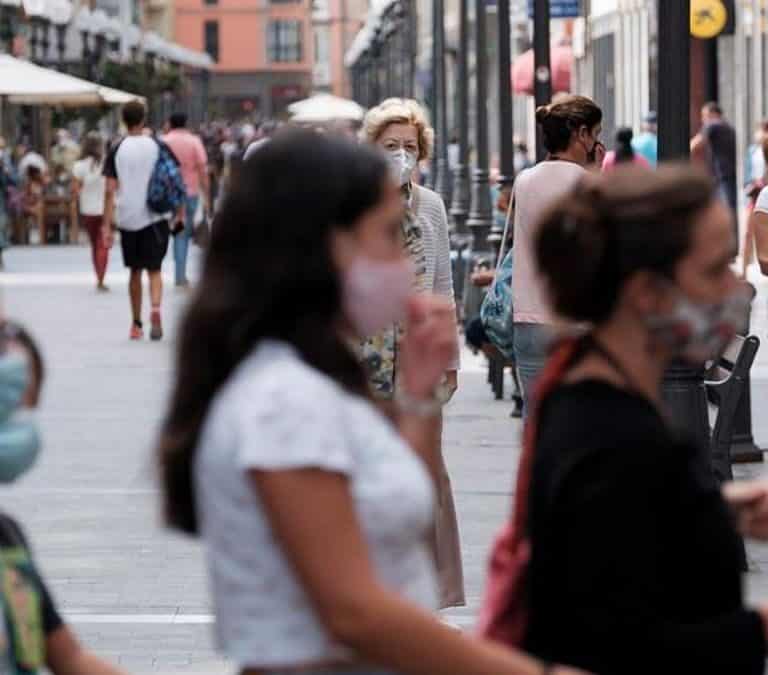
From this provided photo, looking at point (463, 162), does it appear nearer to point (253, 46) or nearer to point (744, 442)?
point (744, 442)

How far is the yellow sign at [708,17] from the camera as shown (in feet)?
94.7

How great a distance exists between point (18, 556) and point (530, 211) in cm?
607

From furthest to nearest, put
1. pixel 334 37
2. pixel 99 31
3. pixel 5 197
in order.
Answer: pixel 334 37 → pixel 99 31 → pixel 5 197

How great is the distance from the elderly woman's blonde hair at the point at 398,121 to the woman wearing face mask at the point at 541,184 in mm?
465

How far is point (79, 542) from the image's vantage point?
34.5 ft

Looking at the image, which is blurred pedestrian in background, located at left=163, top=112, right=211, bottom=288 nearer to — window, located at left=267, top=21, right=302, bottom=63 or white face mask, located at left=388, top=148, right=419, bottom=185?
white face mask, located at left=388, top=148, right=419, bottom=185

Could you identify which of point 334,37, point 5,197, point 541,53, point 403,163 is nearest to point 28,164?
point 5,197

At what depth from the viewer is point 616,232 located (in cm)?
346

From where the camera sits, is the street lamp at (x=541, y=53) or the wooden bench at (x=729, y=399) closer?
the wooden bench at (x=729, y=399)

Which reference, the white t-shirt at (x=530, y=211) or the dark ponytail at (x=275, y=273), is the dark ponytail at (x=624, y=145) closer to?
the white t-shirt at (x=530, y=211)

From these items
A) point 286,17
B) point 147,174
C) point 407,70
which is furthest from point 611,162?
point 286,17

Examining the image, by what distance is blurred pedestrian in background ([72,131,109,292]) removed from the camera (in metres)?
27.3

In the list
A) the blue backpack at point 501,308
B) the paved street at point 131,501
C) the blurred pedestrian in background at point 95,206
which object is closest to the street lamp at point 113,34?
the blurred pedestrian in background at point 95,206

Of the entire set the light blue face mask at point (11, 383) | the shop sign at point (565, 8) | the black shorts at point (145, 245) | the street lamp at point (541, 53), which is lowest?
the black shorts at point (145, 245)
